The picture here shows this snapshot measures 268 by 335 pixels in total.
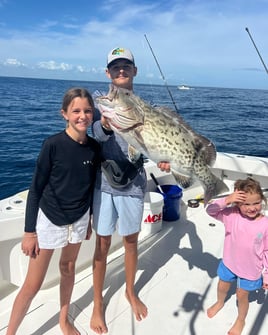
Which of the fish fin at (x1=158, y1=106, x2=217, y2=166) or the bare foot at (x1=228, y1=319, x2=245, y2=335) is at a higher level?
the fish fin at (x1=158, y1=106, x2=217, y2=166)

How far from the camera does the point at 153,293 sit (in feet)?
9.85

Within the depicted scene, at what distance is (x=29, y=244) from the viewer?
2.06 m

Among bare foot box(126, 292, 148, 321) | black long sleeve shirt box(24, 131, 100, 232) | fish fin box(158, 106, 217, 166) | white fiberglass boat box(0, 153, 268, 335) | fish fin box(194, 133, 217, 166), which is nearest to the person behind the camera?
black long sleeve shirt box(24, 131, 100, 232)

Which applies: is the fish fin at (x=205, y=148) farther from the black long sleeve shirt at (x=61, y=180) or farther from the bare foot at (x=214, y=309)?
the bare foot at (x=214, y=309)

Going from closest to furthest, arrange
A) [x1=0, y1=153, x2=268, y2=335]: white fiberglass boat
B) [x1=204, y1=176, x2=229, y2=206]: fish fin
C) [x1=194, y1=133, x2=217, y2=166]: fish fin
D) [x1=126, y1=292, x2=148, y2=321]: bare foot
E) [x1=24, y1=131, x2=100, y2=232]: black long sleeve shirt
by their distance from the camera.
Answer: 1. [x1=24, y1=131, x2=100, y2=232]: black long sleeve shirt
2. [x1=194, y1=133, x2=217, y2=166]: fish fin
3. [x1=204, y1=176, x2=229, y2=206]: fish fin
4. [x1=0, y1=153, x2=268, y2=335]: white fiberglass boat
5. [x1=126, y1=292, x2=148, y2=321]: bare foot

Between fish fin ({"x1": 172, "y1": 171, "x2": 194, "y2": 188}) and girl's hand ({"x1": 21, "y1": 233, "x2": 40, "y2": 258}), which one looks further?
fish fin ({"x1": 172, "y1": 171, "x2": 194, "y2": 188})

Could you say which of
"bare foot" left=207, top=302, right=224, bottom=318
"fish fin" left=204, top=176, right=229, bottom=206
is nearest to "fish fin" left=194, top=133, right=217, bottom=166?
"fish fin" left=204, top=176, right=229, bottom=206

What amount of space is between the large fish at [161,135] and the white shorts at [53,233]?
77cm

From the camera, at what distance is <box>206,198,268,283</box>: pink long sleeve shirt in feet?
7.61

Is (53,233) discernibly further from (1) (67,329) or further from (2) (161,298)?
(2) (161,298)

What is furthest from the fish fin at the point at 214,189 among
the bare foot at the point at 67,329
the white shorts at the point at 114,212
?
the bare foot at the point at 67,329

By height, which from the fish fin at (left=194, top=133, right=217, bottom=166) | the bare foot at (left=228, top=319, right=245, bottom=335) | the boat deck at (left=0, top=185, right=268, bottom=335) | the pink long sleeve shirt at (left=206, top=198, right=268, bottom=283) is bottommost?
the boat deck at (left=0, top=185, right=268, bottom=335)

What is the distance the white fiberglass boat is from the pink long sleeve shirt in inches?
23.7

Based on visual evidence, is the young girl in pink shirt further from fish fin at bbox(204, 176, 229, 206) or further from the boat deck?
the boat deck
